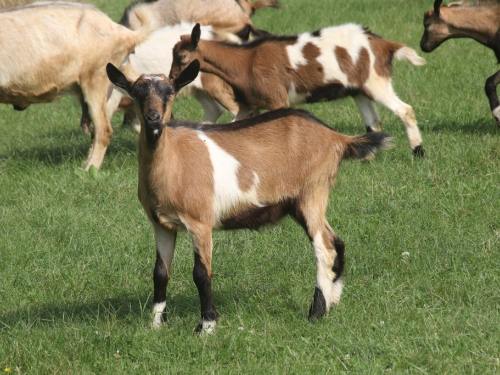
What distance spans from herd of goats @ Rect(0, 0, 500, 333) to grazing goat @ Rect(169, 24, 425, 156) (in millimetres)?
14

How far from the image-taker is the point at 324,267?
17.3 feet

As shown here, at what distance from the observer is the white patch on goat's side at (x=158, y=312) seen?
5.16m

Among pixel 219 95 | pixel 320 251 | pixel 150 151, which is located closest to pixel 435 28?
pixel 219 95

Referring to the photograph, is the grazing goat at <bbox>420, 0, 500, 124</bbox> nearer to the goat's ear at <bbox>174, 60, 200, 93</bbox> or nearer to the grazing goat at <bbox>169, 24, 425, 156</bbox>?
the grazing goat at <bbox>169, 24, 425, 156</bbox>

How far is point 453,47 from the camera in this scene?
1346 centimetres

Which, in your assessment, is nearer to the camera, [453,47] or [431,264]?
[431,264]

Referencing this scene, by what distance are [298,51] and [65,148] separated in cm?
317

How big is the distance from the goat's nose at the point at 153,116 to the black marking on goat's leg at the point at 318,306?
1.55 meters

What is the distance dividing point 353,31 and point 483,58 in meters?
4.30

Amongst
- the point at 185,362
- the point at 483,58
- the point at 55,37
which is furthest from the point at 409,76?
the point at 185,362

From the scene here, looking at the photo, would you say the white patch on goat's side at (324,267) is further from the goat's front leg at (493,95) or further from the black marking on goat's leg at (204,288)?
the goat's front leg at (493,95)

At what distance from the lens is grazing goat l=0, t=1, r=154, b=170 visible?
28.2ft

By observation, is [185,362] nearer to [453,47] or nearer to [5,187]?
[5,187]

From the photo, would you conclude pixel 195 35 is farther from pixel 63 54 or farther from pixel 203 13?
pixel 203 13
